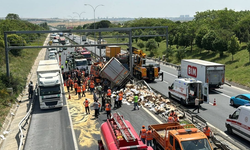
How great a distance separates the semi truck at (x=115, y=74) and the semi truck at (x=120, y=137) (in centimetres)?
1633

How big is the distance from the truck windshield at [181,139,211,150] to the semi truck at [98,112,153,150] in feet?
4.31

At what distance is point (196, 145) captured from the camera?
1067cm

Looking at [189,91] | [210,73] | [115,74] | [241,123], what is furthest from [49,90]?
[210,73]

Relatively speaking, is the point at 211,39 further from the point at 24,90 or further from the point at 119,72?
the point at 24,90

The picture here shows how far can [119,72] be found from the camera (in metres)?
29.5

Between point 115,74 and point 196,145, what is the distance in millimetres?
19421

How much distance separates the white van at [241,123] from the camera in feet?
47.5

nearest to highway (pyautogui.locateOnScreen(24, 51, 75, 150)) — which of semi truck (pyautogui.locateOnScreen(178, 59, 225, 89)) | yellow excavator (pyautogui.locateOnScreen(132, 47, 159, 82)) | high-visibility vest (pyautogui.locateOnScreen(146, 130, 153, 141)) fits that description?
high-visibility vest (pyautogui.locateOnScreen(146, 130, 153, 141))

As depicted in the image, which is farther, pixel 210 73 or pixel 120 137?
pixel 210 73

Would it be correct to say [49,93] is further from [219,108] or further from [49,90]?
[219,108]

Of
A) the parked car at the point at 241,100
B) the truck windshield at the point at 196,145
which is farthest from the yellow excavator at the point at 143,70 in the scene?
the truck windshield at the point at 196,145

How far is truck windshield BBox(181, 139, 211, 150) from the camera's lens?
418 inches

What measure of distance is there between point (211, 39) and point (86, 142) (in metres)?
38.1

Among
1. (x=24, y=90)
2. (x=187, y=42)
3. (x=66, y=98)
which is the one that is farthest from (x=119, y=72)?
(x=187, y=42)
